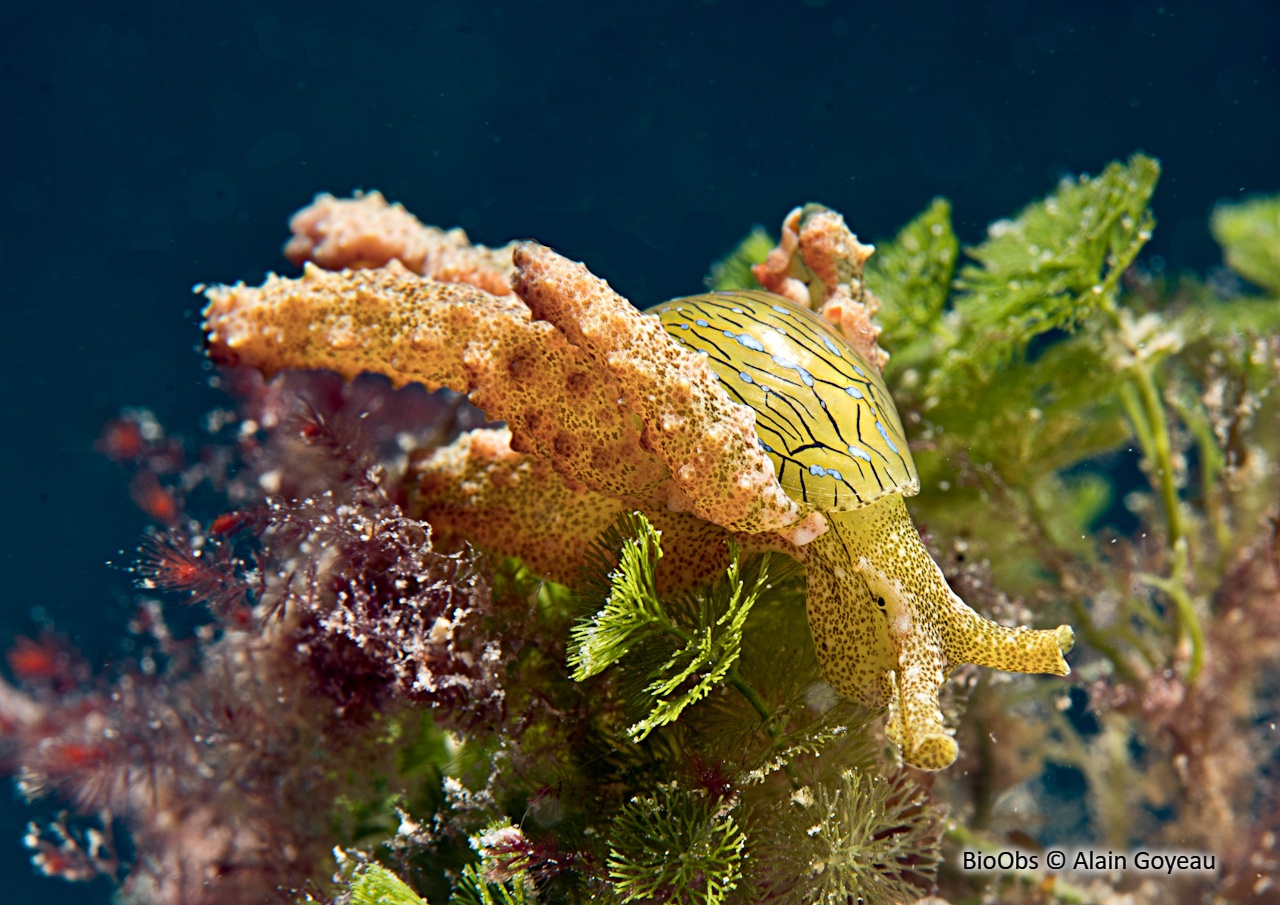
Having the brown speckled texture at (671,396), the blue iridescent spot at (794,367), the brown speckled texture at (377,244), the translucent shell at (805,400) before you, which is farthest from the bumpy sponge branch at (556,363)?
the brown speckled texture at (377,244)

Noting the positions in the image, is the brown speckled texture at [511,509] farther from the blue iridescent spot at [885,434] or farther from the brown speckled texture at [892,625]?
the blue iridescent spot at [885,434]

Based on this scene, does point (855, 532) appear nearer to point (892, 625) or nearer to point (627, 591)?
point (892, 625)

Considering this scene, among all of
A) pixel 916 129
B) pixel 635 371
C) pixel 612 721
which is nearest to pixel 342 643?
pixel 612 721

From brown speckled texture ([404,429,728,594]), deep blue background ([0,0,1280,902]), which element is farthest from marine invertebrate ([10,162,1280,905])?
deep blue background ([0,0,1280,902])

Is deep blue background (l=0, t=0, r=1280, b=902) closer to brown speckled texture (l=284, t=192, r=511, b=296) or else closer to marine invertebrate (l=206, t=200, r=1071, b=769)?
brown speckled texture (l=284, t=192, r=511, b=296)

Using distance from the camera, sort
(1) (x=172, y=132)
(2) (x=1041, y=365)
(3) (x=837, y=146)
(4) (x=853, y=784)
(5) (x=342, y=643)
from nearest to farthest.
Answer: (4) (x=853, y=784), (5) (x=342, y=643), (2) (x=1041, y=365), (1) (x=172, y=132), (3) (x=837, y=146)

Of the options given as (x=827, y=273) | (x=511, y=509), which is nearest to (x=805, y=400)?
(x=827, y=273)

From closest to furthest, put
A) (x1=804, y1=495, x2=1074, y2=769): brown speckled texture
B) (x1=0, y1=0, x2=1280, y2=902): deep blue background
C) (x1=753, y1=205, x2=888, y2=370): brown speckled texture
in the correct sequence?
(x1=804, y1=495, x2=1074, y2=769): brown speckled texture < (x1=753, y1=205, x2=888, y2=370): brown speckled texture < (x1=0, y1=0, x2=1280, y2=902): deep blue background

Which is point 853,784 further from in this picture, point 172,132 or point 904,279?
point 172,132
